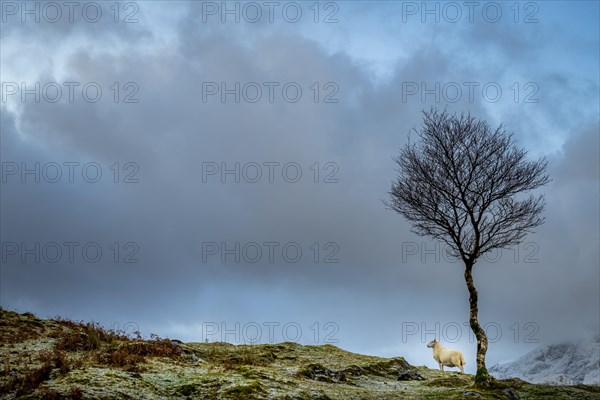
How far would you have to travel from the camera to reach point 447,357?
127ft

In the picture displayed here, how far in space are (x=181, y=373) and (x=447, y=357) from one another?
21.0 meters

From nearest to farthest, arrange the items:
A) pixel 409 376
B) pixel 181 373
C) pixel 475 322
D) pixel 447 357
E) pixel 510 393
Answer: pixel 181 373 → pixel 510 393 → pixel 475 322 → pixel 409 376 → pixel 447 357

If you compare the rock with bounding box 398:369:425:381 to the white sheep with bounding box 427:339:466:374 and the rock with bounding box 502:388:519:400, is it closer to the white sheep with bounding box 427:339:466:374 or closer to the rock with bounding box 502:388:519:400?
the white sheep with bounding box 427:339:466:374

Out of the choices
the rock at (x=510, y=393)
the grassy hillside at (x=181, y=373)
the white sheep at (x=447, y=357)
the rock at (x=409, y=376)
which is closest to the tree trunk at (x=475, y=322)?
the grassy hillside at (x=181, y=373)

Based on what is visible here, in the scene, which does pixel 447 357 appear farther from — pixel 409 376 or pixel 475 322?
pixel 475 322

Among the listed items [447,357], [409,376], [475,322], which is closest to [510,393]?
[475,322]

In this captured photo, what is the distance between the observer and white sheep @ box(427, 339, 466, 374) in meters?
38.2

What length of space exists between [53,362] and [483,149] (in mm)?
25199

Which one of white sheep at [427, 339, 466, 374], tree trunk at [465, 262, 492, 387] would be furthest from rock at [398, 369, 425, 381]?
tree trunk at [465, 262, 492, 387]

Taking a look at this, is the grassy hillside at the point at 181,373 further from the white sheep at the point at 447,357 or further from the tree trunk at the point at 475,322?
the tree trunk at the point at 475,322

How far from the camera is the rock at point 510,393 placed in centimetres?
2639

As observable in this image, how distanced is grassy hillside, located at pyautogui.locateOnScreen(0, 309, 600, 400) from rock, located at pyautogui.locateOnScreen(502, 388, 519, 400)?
46mm

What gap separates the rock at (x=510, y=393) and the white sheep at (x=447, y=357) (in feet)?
35.7

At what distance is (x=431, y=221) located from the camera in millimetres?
34406
